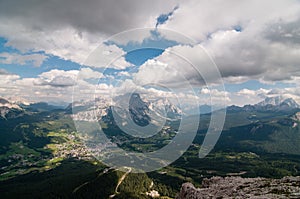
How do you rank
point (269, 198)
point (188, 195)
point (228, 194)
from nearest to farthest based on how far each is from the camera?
point (269, 198), point (228, 194), point (188, 195)

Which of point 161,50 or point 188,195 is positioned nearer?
point 161,50

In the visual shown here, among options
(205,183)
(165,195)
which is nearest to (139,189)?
(165,195)

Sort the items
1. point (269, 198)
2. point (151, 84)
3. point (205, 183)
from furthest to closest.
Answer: point (205, 183)
point (151, 84)
point (269, 198)

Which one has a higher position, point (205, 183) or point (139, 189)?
point (205, 183)

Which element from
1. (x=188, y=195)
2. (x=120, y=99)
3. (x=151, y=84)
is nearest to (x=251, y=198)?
(x=188, y=195)

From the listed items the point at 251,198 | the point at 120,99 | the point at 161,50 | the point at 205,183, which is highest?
the point at 161,50

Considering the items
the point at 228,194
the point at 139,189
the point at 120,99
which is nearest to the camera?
the point at 228,194

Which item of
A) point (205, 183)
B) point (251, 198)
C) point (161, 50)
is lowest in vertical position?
point (205, 183)

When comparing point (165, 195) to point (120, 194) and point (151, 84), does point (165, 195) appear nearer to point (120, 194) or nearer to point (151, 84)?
point (120, 194)

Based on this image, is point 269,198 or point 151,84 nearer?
point 269,198

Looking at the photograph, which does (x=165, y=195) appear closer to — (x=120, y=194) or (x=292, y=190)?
(x=120, y=194)
